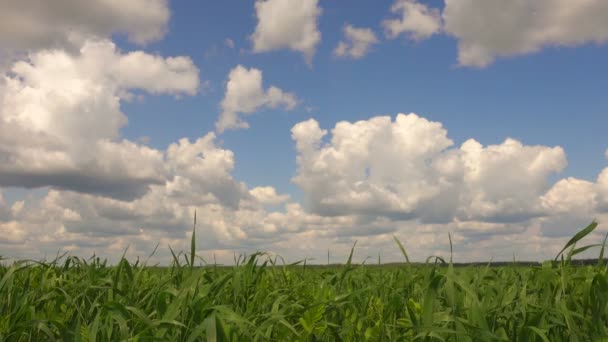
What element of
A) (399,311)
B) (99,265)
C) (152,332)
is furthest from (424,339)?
(99,265)

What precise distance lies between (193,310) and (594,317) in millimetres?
2292

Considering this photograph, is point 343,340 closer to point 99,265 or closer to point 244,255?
point 244,255

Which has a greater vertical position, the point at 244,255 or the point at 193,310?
the point at 244,255

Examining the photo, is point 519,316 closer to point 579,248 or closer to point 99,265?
point 579,248

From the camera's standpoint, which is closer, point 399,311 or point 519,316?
point 519,316

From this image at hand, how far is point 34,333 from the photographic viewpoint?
3.30m

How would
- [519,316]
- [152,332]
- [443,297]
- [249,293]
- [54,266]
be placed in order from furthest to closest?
1. [54,266]
2. [249,293]
3. [443,297]
4. [519,316]
5. [152,332]

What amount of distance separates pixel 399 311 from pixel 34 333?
7.73ft

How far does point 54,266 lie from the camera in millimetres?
5738

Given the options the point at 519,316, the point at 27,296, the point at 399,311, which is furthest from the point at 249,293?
the point at 519,316

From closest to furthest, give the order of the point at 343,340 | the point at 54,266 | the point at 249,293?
1. the point at 343,340
2. the point at 249,293
3. the point at 54,266

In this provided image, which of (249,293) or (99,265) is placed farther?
(99,265)

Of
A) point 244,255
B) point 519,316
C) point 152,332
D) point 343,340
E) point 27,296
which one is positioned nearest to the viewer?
point 152,332

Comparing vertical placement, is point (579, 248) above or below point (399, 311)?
above
